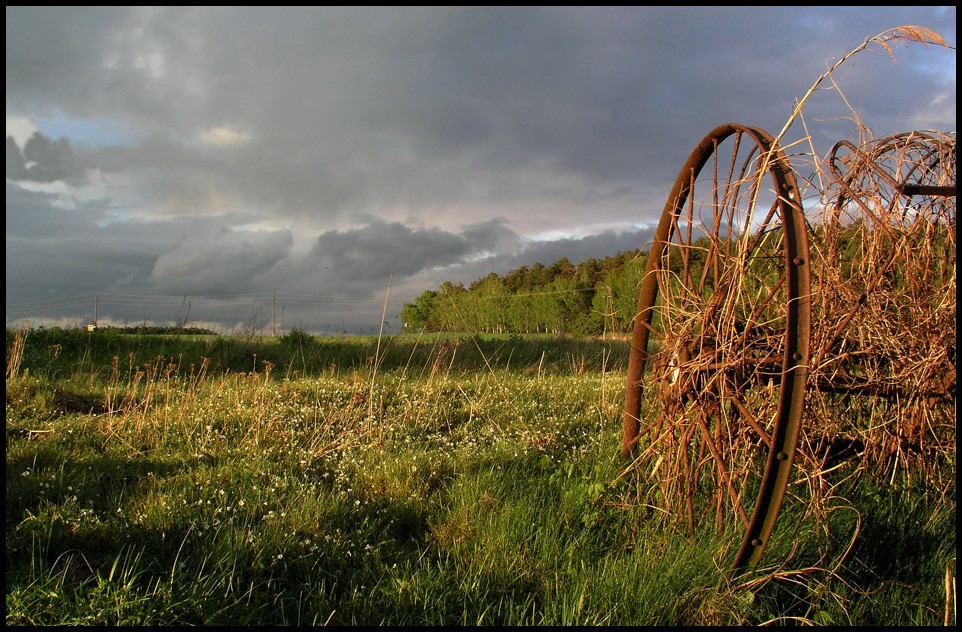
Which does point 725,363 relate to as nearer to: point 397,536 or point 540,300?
→ point 397,536

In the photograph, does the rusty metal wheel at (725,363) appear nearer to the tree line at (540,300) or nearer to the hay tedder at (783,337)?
the hay tedder at (783,337)

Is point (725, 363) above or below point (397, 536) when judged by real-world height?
above

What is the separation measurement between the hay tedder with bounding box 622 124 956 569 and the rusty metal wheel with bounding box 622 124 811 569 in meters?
0.01

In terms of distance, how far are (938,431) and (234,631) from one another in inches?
205

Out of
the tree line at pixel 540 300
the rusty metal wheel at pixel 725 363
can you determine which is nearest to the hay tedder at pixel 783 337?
the rusty metal wheel at pixel 725 363

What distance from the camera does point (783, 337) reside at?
3.63m

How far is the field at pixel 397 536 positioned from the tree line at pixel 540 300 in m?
22.7

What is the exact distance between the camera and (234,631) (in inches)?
121

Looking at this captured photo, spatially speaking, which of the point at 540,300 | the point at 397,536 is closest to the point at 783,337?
the point at 397,536

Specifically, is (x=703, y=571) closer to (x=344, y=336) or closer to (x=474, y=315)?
(x=344, y=336)

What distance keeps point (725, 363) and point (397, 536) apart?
8.34 ft

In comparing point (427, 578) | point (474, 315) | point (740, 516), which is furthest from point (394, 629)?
point (474, 315)

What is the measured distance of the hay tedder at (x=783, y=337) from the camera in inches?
151

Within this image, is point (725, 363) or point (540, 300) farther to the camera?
point (540, 300)
